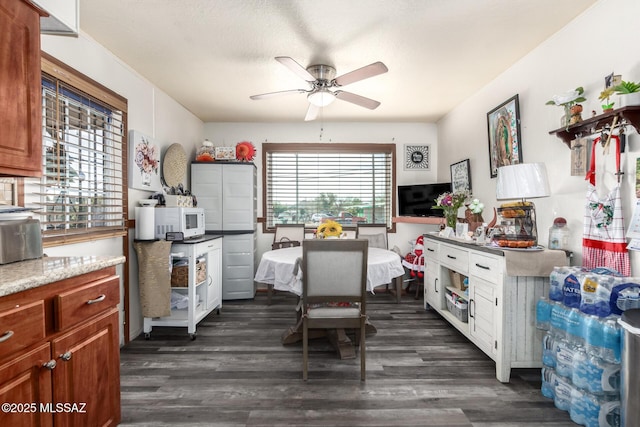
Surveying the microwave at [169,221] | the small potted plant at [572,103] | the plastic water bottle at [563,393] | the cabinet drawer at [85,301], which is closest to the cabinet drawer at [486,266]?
the plastic water bottle at [563,393]

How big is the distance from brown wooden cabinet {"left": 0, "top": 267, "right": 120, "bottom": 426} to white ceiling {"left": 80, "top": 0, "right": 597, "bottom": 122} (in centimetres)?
183

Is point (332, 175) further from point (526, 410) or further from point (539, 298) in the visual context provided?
point (526, 410)

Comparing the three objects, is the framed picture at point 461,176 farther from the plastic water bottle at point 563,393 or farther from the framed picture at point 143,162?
the framed picture at point 143,162

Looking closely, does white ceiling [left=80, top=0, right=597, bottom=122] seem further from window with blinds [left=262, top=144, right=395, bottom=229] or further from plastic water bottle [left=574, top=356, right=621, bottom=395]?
plastic water bottle [left=574, top=356, right=621, bottom=395]

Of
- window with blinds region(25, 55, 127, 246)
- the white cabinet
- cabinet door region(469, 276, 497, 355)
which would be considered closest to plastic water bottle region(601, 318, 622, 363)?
cabinet door region(469, 276, 497, 355)

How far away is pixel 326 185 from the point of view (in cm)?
506

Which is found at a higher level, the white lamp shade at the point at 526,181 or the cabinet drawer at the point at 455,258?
the white lamp shade at the point at 526,181

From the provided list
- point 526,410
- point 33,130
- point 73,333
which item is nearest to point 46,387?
point 73,333

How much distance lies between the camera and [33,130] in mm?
1530

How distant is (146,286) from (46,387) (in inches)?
70.8

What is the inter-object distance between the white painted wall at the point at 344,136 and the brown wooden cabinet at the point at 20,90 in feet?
11.1

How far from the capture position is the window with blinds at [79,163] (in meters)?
2.12

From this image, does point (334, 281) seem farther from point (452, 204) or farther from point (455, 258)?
point (452, 204)

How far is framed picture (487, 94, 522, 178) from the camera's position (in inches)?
114
